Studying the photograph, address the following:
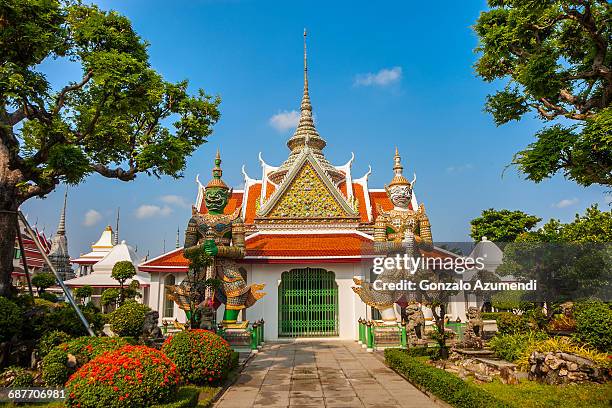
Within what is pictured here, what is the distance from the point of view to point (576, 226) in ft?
68.4

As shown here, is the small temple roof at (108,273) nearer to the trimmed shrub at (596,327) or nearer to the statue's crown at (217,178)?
the statue's crown at (217,178)

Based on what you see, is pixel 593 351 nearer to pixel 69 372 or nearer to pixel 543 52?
pixel 543 52

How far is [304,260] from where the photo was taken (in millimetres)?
16641

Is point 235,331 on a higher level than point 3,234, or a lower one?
lower

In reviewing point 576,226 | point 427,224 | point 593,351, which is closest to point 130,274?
point 427,224

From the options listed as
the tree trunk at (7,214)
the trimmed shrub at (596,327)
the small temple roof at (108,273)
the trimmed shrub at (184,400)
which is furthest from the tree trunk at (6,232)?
the trimmed shrub at (596,327)

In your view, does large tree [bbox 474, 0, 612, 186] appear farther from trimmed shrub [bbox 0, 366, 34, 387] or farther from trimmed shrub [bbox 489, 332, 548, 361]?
trimmed shrub [bbox 0, 366, 34, 387]

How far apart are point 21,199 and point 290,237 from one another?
10711 mm

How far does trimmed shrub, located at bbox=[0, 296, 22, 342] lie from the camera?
327 inches

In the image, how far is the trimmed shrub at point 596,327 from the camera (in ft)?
31.5

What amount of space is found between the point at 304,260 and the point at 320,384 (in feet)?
25.5

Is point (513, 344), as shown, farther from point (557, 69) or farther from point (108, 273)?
point (108, 273)

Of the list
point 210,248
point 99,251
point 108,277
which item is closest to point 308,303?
point 210,248

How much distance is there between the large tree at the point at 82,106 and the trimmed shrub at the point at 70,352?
9.34ft
